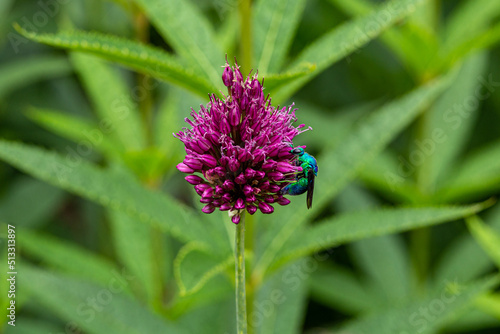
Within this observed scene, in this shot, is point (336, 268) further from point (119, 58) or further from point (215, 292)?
point (119, 58)

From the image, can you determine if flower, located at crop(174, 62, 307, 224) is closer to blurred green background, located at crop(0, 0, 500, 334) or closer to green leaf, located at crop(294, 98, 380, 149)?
blurred green background, located at crop(0, 0, 500, 334)

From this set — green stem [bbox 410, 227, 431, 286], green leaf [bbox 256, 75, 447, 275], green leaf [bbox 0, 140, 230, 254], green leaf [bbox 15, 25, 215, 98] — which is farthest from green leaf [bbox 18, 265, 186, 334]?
green stem [bbox 410, 227, 431, 286]

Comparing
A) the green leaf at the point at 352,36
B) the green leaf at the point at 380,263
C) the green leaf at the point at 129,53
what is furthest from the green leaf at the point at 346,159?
the green leaf at the point at 380,263

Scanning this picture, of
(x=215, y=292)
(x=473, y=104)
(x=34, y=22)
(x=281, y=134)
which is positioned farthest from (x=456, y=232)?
(x=34, y=22)

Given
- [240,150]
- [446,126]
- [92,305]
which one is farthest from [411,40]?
[92,305]

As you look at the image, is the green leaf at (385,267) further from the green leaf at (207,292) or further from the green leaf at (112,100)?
the green leaf at (112,100)

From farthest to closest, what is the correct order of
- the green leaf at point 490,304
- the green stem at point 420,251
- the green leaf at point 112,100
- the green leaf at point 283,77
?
the green stem at point 420,251 → the green leaf at point 112,100 → the green leaf at point 490,304 → the green leaf at point 283,77
